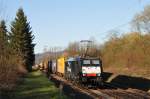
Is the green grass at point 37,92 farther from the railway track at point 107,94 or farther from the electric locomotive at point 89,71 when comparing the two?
the electric locomotive at point 89,71

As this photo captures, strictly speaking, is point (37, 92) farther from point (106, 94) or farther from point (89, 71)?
point (89, 71)

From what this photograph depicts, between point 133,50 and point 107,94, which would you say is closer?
point 107,94

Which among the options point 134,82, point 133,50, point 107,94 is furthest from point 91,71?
point 133,50

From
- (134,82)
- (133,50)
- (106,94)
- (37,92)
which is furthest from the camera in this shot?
(133,50)

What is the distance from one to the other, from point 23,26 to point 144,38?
23152mm

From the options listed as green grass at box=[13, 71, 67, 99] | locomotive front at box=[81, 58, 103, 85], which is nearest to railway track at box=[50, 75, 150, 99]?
green grass at box=[13, 71, 67, 99]

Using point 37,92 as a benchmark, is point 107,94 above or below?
below

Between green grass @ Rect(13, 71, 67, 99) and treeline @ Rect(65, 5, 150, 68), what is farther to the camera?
treeline @ Rect(65, 5, 150, 68)

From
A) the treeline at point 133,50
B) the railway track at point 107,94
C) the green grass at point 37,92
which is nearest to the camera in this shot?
the green grass at point 37,92

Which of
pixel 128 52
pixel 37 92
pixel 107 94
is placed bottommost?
pixel 107 94

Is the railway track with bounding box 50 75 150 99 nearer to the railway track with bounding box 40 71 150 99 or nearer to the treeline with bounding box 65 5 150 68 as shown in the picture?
the railway track with bounding box 40 71 150 99

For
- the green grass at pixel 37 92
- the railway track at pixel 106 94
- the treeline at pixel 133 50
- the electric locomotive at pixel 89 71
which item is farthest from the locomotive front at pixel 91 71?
the treeline at pixel 133 50

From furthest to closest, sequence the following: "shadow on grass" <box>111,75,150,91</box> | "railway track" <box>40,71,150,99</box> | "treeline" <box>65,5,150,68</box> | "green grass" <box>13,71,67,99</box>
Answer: "treeline" <box>65,5,150,68</box>, "shadow on grass" <box>111,75,150,91</box>, "railway track" <box>40,71,150,99</box>, "green grass" <box>13,71,67,99</box>

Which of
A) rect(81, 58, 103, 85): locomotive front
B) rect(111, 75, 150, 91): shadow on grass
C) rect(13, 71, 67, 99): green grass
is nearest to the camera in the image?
rect(13, 71, 67, 99): green grass
